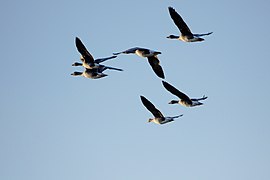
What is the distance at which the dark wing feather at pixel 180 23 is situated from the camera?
44469mm

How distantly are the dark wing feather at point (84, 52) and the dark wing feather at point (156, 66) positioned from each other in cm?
502

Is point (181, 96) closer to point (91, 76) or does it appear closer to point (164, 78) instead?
point (164, 78)

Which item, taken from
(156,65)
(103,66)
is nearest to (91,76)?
(103,66)

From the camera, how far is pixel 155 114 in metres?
51.1

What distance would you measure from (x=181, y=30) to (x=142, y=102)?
6.79 m

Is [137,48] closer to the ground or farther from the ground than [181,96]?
farther from the ground

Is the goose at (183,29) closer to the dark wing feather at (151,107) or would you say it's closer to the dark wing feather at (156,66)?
the dark wing feather at (156,66)

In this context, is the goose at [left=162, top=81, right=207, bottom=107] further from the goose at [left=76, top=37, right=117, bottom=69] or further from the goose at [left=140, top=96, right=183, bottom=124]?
the goose at [left=76, top=37, right=117, bottom=69]

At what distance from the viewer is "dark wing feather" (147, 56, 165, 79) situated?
4891cm

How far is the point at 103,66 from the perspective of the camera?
45312 mm

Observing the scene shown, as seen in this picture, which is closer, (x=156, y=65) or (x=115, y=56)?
(x=115, y=56)

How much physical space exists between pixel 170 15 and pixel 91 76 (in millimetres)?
6186

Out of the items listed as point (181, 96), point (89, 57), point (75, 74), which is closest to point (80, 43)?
point (89, 57)

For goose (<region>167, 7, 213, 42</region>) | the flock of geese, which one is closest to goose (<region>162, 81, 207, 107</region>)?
the flock of geese
